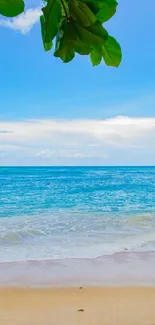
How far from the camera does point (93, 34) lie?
0.49m

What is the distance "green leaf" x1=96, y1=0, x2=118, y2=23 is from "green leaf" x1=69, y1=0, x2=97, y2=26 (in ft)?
0.06

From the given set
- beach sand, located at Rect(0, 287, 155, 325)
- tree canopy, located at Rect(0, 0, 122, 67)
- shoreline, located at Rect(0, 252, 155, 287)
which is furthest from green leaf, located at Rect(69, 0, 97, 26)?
shoreline, located at Rect(0, 252, 155, 287)

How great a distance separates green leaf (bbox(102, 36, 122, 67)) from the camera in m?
0.53

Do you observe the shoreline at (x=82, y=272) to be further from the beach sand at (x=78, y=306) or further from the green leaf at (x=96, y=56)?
the green leaf at (x=96, y=56)

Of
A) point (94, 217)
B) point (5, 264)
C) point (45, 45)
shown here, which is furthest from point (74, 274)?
point (94, 217)

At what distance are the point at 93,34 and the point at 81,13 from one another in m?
0.03

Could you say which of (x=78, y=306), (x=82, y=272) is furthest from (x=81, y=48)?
(x=82, y=272)

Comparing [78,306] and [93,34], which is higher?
[93,34]

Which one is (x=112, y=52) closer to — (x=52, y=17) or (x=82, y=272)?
(x=52, y=17)

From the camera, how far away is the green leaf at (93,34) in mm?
489

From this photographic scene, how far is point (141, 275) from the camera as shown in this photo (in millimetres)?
4891

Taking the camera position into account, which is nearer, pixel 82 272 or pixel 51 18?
pixel 51 18

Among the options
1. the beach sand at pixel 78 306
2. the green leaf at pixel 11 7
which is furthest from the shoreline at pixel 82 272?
the green leaf at pixel 11 7

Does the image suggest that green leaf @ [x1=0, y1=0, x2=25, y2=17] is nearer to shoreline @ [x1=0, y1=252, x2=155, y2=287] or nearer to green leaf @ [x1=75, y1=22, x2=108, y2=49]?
green leaf @ [x1=75, y1=22, x2=108, y2=49]
